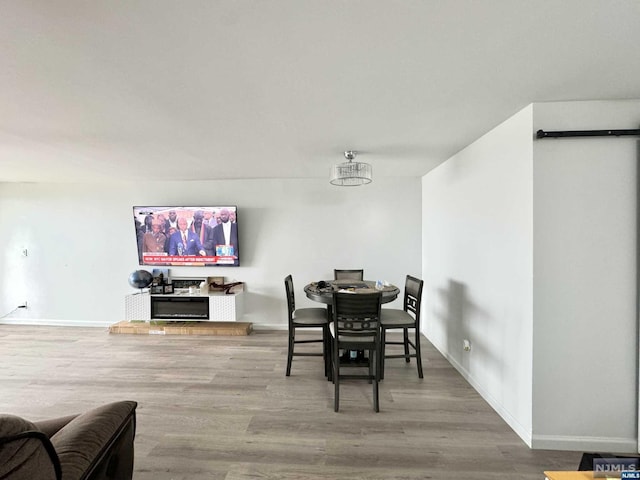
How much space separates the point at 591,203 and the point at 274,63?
2.26m

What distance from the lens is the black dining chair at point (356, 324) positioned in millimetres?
2471

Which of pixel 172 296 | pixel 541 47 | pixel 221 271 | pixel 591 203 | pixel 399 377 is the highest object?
pixel 541 47

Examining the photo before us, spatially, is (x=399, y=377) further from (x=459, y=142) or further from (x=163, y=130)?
(x=163, y=130)

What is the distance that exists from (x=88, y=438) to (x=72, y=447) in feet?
0.20

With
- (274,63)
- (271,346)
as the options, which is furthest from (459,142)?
(271,346)

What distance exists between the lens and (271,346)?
12.9 ft

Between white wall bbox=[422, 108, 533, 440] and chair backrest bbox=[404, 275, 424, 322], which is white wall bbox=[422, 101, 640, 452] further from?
chair backrest bbox=[404, 275, 424, 322]

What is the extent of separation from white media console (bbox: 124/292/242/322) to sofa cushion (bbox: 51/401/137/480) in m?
3.12

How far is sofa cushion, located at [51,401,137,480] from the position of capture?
0.97 metres

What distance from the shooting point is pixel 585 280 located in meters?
1.96

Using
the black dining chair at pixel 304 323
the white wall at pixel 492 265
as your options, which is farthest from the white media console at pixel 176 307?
the white wall at pixel 492 265

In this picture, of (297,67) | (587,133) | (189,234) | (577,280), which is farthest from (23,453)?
(189,234)

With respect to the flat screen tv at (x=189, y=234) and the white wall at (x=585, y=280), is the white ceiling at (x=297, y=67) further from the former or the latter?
the flat screen tv at (x=189, y=234)

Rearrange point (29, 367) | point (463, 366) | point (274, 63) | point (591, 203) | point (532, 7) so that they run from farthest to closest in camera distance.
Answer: point (29, 367), point (463, 366), point (591, 203), point (274, 63), point (532, 7)
